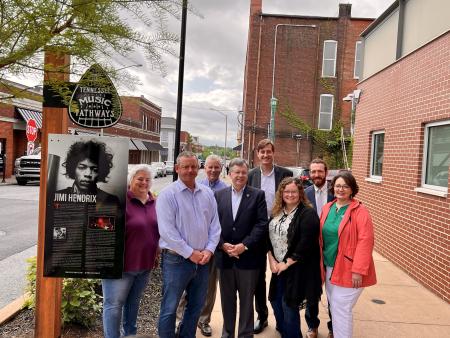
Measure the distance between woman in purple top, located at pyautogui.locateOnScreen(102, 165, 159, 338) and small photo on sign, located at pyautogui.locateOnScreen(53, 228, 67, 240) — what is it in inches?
18.5

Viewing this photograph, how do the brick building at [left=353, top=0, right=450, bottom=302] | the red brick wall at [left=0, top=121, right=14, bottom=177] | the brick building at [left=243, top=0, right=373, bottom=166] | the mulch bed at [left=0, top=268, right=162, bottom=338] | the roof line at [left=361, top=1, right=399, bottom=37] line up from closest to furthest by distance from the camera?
the mulch bed at [left=0, top=268, right=162, bottom=338]
the brick building at [left=353, top=0, right=450, bottom=302]
the roof line at [left=361, top=1, right=399, bottom=37]
the red brick wall at [left=0, top=121, right=14, bottom=177]
the brick building at [left=243, top=0, right=373, bottom=166]

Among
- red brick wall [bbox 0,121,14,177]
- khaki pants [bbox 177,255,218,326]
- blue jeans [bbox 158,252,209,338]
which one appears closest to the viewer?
blue jeans [bbox 158,252,209,338]

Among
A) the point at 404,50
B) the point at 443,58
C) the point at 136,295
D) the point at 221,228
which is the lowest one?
the point at 136,295

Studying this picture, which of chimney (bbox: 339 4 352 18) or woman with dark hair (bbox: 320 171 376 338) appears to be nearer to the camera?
woman with dark hair (bbox: 320 171 376 338)

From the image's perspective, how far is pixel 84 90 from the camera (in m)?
2.75

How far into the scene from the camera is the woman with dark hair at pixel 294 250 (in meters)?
3.70

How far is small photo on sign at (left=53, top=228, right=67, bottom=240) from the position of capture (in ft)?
10.3

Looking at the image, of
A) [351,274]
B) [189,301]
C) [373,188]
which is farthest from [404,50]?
[189,301]

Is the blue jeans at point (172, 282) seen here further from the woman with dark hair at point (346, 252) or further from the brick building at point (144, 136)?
the brick building at point (144, 136)

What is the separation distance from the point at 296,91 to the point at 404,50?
2022cm

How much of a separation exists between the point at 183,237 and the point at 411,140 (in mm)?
5040

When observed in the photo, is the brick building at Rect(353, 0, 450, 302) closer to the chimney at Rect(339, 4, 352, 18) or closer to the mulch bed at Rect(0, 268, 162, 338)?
→ the mulch bed at Rect(0, 268, 162, 338)

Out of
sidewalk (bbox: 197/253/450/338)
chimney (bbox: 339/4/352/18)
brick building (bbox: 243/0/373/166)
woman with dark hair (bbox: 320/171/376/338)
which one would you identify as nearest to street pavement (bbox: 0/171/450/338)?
sidewalk (bbox: 197/253/450/338)

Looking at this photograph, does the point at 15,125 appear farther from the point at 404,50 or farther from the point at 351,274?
the point at 351,274
